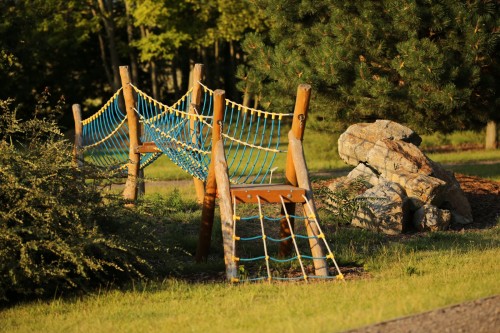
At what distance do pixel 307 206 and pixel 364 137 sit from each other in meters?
5.64

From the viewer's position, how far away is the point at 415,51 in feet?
54.0

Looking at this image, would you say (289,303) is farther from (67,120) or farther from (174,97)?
(174,97)

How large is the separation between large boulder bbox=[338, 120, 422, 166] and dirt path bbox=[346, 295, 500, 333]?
7335 millimetres

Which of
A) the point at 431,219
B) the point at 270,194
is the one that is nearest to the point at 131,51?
the point at 431,219

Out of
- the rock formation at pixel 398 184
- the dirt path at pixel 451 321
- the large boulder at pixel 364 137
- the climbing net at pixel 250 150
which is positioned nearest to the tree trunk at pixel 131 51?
the climbing net at pixel 250 150

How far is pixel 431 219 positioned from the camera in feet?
43.2

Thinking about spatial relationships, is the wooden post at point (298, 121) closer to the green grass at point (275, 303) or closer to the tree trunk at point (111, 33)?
the green grass at point (275, 303)

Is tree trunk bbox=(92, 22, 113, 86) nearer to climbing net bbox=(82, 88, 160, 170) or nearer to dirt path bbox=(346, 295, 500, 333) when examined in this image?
climbing net bbox=(82, 88, 160, 170)

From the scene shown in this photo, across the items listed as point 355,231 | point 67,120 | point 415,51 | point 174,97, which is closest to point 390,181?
point 355,231

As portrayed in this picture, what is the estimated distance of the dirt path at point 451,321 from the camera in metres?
6.80

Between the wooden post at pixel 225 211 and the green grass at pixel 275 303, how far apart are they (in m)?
0.28

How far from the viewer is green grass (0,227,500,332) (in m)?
7.39

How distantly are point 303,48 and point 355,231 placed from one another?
22.3 feet

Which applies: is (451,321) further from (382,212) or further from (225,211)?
(382,212)
